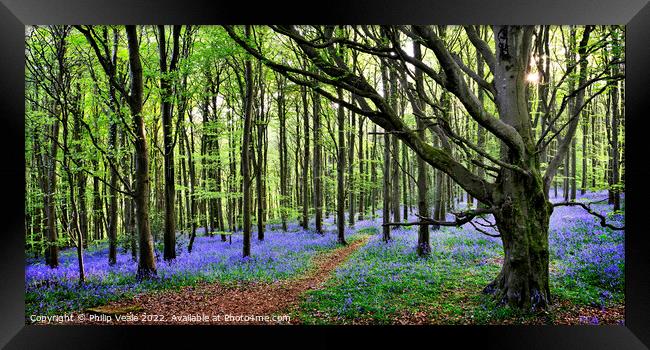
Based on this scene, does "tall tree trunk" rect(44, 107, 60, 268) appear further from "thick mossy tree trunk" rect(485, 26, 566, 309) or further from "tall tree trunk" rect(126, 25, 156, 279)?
"thick mossy tree trunk" rect(485, 26, 566, 309)

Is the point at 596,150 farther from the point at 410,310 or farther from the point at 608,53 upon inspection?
the point at 410,310

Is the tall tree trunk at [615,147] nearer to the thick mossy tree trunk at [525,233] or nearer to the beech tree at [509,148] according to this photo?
the beech tree at [509,148]

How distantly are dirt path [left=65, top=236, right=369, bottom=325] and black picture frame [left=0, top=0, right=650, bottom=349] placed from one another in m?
0.15

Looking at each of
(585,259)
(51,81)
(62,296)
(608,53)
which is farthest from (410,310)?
(51,81)

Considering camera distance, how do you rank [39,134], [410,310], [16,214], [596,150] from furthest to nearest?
[596,150]
[39,134]
[410,310]
[16,214]

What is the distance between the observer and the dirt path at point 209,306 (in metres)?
5.09

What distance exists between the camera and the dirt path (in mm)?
5090

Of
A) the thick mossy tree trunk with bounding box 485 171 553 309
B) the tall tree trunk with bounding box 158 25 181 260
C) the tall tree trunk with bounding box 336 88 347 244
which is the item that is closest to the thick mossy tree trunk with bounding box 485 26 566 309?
the thick mossy tree trunk with bounding box 485 171 553 309

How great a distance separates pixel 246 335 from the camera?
4.82m

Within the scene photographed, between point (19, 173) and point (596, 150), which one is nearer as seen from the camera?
point (19, 173)
